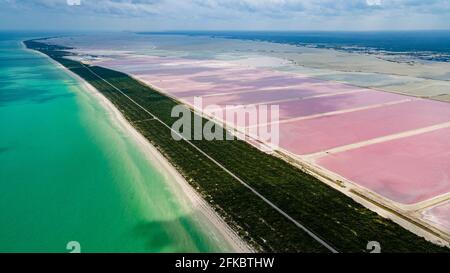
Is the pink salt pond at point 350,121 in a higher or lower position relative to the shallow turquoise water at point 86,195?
higher

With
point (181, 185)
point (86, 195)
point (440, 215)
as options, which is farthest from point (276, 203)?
point (86, 195)

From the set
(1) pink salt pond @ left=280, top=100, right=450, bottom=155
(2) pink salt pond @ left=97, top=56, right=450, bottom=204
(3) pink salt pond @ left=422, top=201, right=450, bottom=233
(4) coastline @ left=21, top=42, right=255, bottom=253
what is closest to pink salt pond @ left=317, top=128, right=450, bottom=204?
(2) pink salt pond @ left=97, top=56, right=450, bottom=204

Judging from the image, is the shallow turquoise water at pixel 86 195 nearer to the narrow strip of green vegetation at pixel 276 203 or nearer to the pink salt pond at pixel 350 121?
the narrow strip of green vegetation at pixel 276 203

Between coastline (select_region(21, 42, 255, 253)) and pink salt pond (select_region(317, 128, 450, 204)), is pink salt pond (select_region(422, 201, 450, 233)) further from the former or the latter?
coastline (select_region(21, 42, 255, 253))

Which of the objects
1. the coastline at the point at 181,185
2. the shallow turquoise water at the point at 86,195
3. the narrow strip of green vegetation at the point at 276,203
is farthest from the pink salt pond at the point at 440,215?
the shallow turquoise water at the point at 86,195

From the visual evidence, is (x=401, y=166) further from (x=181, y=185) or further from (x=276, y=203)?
(x=181, y=185)
